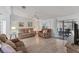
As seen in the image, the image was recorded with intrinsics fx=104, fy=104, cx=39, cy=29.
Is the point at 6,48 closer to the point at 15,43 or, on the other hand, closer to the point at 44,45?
the point at 15,43

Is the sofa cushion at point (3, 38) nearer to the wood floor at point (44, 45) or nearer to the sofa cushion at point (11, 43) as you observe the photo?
the sofa cushion at point (11, 43)

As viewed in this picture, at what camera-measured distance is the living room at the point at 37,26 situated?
6.57 ft

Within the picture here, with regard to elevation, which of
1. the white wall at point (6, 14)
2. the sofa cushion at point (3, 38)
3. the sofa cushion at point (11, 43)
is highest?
the white wall at point (6, 14)

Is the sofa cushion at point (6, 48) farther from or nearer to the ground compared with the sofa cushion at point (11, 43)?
nearer to the ground

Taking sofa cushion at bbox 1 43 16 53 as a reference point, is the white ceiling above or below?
above

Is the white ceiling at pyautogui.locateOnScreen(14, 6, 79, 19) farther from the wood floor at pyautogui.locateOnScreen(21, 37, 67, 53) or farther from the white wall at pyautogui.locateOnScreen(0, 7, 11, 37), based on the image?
the wood floor at pyautogui.locateOnScreen(21, 37, 67, 53)

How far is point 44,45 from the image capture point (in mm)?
2043

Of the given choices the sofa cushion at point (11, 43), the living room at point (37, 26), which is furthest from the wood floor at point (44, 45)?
the sofa cushion at point (11, 43)

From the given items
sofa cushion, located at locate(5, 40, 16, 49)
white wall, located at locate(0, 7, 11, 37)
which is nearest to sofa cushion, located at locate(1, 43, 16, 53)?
sofa cushion, located at locate(5, 40, 16, 49)

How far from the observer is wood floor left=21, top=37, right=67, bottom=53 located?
203 cm

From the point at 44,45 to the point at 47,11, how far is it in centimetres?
67

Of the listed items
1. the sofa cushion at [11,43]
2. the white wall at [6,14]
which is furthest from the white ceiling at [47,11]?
the sofa cushion at [11,43]

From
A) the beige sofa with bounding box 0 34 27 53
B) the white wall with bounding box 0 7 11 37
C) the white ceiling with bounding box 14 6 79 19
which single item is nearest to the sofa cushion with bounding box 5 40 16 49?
the beige sofa with bounding box 0 34 27 53

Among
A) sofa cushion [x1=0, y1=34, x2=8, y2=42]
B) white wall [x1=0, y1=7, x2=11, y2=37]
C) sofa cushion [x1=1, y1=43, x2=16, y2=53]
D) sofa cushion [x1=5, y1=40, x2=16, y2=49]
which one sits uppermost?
white wall [x1=0, y1=7, x2=11, y2=37]
